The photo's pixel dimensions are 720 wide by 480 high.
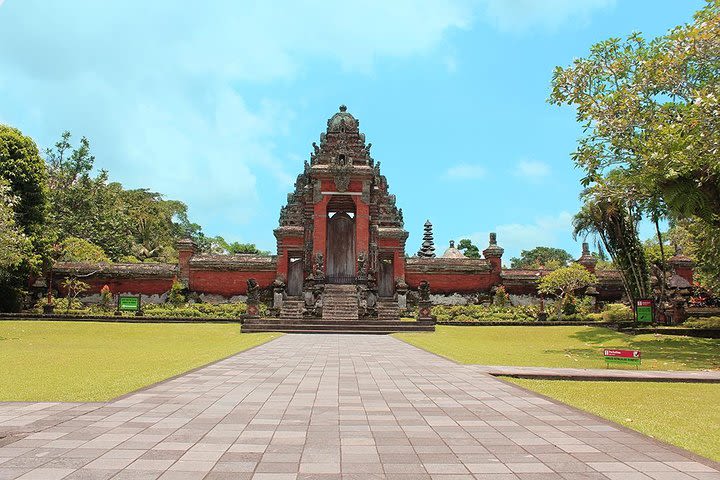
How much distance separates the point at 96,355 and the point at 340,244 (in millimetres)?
20321

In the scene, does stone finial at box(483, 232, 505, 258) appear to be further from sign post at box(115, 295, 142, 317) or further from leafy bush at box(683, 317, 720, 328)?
sign post at box(115, 295, 142, 317)

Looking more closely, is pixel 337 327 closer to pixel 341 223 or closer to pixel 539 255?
pixel 341 223

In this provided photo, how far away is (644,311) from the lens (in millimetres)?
22594

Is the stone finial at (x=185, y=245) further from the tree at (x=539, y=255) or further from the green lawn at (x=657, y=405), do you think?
the tree at (x=539, y=255)

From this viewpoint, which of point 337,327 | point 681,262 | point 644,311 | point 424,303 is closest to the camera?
point 644,311

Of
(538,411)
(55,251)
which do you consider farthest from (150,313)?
(538,411)

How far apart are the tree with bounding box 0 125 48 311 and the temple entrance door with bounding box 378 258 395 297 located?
18.0m

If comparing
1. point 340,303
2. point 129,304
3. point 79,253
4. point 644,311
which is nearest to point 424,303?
point 340,303

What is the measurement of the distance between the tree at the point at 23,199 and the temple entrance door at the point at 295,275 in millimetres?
12810

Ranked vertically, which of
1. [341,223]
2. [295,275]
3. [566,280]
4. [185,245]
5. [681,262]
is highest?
[341,223]

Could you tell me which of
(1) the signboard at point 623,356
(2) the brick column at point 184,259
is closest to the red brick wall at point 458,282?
(2) the brick column at point 184,259

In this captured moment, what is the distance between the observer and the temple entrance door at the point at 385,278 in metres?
31.5

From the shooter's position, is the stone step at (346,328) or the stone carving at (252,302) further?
the stone carving at (252,302)

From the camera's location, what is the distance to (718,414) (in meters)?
6.72
